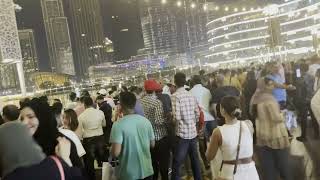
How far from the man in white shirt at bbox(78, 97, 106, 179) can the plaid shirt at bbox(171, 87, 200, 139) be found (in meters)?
1.70

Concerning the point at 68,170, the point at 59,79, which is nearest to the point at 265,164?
the point at 68,170

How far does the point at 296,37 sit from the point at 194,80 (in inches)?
3717

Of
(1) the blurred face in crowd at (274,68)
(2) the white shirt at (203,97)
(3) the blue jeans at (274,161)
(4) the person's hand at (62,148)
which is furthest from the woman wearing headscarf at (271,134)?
(4) the person's hand at (62,148)

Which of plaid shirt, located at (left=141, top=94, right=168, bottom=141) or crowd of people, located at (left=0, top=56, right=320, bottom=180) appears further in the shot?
plaid shirt, located at (left=141, top=94, right=168, bottom=141)

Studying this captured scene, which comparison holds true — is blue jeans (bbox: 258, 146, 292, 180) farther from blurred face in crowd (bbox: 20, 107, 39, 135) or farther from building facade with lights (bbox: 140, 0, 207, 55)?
building facade with lights (bbox: 140, 0, 207, 55)

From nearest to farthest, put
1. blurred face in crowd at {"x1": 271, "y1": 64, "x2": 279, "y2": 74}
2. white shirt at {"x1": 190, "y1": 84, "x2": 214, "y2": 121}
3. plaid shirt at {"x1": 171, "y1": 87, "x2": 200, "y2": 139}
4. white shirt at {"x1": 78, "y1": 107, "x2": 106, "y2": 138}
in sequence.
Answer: plaid shirt at {"x1": 171, "y1": 87, "x2": 200, "y2": 139}
white shirt at {"x1": 78, "y1": 107, "x2": 106, "y2": 138}
blurred face in crowd at {"x1": 271, "y1": 64, "x2": 279, "y2": 74}
white shirt at {"x1": 190, "y1": 84, "x2": 214, "y2": 121}

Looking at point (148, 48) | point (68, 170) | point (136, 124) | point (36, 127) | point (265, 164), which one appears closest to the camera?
point (68, 170)

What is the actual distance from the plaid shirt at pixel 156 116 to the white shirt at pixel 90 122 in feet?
4.33

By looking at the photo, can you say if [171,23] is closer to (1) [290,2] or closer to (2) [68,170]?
(2) [68,170]

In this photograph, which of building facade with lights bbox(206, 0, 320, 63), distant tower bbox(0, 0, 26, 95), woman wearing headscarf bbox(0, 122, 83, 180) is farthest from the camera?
building facade with lights bbox(206, 0, 320, 63)

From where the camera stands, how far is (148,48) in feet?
140

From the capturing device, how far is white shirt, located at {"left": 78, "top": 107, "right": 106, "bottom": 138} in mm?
8266

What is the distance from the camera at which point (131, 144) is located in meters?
5.25

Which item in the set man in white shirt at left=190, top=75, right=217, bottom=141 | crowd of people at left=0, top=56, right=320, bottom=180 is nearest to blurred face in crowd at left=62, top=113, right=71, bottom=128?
crowd of people at left=0, top=56, right=320, bottom=180
